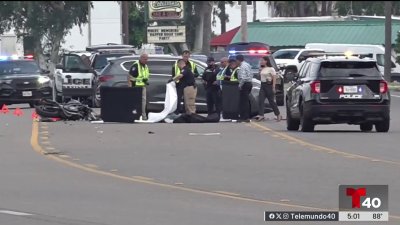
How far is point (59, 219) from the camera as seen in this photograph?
12.4m

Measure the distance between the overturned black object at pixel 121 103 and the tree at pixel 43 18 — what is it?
1543cm

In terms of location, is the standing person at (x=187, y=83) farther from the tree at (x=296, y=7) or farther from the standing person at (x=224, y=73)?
the tree at (x=296, y=7)

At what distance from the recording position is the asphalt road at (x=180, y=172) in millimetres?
13156

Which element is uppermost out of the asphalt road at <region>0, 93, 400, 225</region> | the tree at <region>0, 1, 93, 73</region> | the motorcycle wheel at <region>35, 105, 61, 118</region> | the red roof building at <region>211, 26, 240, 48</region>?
the tree at <region>0, 1, 93, 73</region>

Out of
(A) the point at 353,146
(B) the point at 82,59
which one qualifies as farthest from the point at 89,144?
(B) the point at 82,59

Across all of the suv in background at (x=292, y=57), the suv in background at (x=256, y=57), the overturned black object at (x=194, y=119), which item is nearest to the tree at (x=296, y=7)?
the overturned black object at (x=194, y=119)

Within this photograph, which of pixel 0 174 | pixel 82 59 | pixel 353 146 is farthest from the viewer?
pixel 82 59

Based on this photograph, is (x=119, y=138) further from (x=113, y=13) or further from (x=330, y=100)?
(x=113, y=13)

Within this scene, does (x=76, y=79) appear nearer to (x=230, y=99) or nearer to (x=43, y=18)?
(x=230, y=99)

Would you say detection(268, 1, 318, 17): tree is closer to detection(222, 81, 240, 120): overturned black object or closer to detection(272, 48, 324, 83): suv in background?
detection(222, 81, 240, 120): overturned black object

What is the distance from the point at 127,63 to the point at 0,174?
16403 millimetres

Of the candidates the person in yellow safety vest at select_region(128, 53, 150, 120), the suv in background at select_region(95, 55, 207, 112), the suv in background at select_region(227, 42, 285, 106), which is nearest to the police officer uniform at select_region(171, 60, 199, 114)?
the person in yellow safety vest at select_region(128, 53, 150, 120)

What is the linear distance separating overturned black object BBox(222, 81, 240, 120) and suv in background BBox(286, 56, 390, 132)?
4776 mm

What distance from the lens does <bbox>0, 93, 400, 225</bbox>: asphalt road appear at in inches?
518
